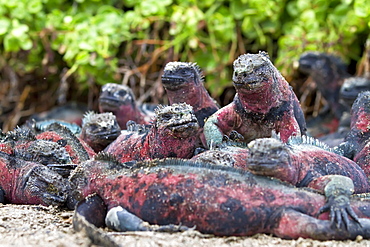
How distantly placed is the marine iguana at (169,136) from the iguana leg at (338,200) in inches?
33.6

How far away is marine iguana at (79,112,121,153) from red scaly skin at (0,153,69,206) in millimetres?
858

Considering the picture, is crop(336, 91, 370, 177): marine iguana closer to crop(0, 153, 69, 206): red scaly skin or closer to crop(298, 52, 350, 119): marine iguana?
crop(0, 153, 69, 206): red scaly skin

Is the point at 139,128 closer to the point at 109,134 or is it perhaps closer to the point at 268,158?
the point at 109,134

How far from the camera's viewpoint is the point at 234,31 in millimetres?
7805

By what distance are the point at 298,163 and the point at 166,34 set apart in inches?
199

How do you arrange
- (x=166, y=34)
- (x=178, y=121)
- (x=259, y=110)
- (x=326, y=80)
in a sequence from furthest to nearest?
(x=166, y=34) < (x=326, y=80) < (x=259, y=110) < (x=178, y=121)

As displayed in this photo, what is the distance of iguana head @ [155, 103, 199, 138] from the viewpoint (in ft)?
11.5

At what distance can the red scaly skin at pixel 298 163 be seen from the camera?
3055mm

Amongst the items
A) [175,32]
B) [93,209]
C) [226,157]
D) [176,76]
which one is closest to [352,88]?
[175,32]

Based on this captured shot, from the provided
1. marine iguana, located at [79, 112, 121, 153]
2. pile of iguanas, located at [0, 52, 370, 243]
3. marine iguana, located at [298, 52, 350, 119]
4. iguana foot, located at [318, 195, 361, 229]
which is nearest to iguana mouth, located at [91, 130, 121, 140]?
marine iguana, located at [79, 112, 121, 153]

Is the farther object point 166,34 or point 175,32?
point 166,34

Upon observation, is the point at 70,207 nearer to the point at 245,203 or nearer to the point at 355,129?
the point at 245,203

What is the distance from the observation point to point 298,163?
3.30 meters

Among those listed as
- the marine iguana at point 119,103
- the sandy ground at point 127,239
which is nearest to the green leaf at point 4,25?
the marine iguana at point 119,103
